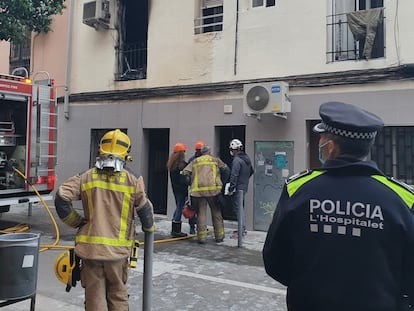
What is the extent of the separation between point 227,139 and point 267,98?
189 centimetres

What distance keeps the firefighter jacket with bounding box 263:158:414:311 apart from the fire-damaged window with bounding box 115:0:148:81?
30.8 feet

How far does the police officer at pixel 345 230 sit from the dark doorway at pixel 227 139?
24.4 ft

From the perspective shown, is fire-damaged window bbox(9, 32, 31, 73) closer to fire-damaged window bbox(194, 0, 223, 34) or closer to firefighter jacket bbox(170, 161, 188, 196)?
fire-damaged window bbox(194, 0, 223, 34)

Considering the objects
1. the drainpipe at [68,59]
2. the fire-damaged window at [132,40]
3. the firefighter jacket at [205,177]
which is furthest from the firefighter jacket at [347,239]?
the drainpipe at [68,59]

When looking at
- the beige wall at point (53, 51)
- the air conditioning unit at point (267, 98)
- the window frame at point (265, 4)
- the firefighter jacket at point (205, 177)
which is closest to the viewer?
the firefighter jacket at point (205, 177)

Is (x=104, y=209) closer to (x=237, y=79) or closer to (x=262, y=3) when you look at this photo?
(x=237, y=79)

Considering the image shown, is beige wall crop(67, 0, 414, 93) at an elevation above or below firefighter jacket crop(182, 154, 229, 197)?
above

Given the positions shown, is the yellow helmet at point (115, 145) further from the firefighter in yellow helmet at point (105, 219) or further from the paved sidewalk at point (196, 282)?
the paved sidewalk at point (196, 282)

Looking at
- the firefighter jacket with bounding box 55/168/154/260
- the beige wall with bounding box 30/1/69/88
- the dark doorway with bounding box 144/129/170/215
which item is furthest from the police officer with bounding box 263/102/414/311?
→ the beige wall with bounding box 30/1/69/88

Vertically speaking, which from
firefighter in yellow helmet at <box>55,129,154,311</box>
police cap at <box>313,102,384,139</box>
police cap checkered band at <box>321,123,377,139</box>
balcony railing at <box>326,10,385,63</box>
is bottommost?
firefighter in yellow helmet at <box>55,129,154,311</box>

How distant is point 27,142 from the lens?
819cm

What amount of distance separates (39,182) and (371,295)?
7847 millimetres

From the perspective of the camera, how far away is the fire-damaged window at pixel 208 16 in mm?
9789

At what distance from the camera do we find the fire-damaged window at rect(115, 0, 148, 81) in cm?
1101
